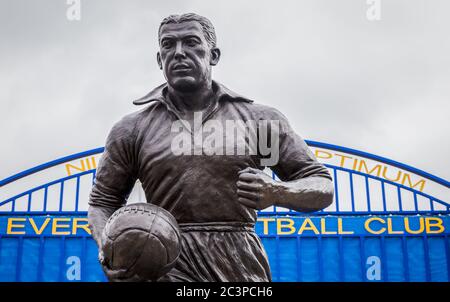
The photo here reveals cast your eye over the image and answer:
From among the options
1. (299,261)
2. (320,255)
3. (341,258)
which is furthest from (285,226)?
(341,258)

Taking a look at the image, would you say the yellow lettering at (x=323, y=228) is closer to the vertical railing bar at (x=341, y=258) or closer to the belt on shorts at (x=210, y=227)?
the vertical railing bar at (x=341, y=258)

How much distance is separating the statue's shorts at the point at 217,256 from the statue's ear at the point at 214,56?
85 centimetres

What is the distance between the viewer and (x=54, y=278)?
37.0ft

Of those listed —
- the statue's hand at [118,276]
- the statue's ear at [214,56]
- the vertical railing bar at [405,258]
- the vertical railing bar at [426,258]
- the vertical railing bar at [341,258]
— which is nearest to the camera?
the statue's hand at [118,276]

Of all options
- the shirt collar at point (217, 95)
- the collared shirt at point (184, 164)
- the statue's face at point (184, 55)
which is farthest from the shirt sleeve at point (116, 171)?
the statue's face at point (184, 55)

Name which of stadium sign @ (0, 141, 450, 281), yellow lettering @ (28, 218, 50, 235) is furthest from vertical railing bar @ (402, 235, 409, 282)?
yellow lettering @ (28, 218, 50, 235)

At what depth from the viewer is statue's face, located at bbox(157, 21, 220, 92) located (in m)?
2.76

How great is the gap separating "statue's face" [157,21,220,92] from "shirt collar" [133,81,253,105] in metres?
0.14

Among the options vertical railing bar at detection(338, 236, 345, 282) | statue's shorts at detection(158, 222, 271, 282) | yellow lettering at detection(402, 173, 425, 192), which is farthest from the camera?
yellow lettering at detection(402, 173, 425, 192)

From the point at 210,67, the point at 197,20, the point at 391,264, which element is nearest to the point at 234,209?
the point at 210,67

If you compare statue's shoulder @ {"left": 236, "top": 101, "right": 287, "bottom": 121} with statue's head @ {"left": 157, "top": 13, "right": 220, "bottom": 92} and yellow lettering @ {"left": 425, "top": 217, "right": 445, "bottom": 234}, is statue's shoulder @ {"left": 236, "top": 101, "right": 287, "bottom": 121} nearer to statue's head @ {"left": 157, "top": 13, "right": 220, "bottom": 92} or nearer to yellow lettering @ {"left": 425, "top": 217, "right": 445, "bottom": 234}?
statue's head @ {"left": 157, "top": 13, "right": 220, "bottom": 92}

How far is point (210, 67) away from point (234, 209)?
29.6 inches

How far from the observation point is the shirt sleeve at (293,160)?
2.71 metres
